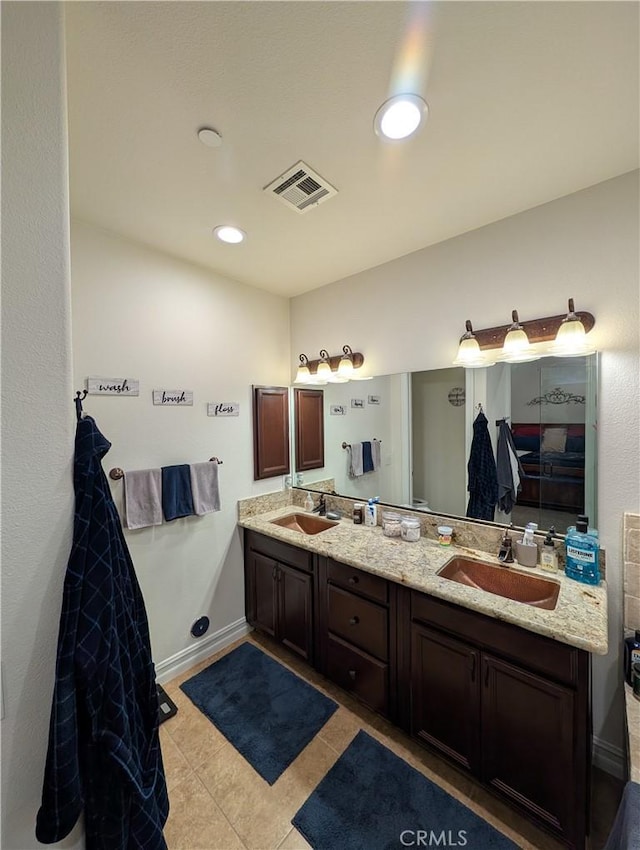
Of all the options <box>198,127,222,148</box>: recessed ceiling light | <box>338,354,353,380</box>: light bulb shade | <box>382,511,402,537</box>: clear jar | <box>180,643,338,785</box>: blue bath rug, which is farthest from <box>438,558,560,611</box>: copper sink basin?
<box>198,127,222,148</box>: recessed ceiling light

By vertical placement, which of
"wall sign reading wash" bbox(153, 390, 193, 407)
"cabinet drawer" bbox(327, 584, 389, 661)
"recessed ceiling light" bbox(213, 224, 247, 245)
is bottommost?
"cabinet drawer" bbox(327, 584, 389, 661)

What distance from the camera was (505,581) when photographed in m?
1.62

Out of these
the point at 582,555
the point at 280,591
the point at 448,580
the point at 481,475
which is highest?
the point at 481,475

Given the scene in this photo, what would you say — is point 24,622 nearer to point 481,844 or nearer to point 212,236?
point 481,844

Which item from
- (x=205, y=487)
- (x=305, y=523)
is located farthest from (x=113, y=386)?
(x=305, y=523)

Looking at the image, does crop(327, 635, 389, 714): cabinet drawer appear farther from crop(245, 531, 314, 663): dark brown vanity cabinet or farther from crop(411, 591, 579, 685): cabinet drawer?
crop(411, 591, 579, 685): cabinet drawer

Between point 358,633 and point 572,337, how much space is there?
1.87 metres

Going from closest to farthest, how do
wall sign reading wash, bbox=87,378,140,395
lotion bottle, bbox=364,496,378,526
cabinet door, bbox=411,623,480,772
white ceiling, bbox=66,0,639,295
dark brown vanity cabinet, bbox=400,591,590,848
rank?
white ceiling, bbox=66,0,639,295 < dark brown vanity cabinet, bbox=400,591,590,848 < cabinet door, bbox=411,623,480,772 < wall sign reading wash, bbox=87,378,140,395 < lotion bottle, bbox=364,496,378,526

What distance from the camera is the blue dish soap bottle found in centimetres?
145

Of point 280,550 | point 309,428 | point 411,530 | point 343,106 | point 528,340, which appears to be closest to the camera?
point 343,106

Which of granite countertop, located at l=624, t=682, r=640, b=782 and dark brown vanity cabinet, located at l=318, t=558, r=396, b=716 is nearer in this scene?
granite countertop, located at l=624, t=682, r=640, b=782

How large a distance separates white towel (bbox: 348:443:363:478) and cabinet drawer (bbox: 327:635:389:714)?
111 cm

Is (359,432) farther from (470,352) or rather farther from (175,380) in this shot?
(175,380)

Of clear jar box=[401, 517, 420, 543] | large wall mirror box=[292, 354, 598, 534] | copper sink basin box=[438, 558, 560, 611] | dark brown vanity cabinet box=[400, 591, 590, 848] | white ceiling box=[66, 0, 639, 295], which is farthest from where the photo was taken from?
clear jar box=[401, 517, 420, 543]
